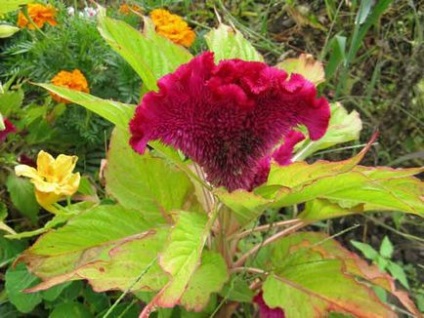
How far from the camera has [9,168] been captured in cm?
137

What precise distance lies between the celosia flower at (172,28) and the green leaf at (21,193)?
1.64ft

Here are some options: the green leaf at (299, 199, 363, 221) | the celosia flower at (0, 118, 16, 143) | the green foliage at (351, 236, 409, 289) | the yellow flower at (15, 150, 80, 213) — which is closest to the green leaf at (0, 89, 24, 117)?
the celosia flower at (0, 118, 16, 143)

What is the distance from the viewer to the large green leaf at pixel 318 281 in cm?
102

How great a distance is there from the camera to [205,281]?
1.06 m

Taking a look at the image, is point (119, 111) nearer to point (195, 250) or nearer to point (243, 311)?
point (195, 250)

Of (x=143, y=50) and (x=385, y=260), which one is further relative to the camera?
(x=385, y=260)

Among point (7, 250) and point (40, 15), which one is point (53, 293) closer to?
point (7, 250)

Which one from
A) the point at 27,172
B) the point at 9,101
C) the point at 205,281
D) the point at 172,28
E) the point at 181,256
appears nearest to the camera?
the point at 181,256

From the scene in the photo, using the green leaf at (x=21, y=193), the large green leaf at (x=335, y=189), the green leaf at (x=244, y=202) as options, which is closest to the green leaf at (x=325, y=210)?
the large green leaf at (x=335, y=189)

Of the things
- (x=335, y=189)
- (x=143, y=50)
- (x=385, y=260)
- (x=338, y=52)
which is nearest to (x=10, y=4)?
(x=143, y=50)

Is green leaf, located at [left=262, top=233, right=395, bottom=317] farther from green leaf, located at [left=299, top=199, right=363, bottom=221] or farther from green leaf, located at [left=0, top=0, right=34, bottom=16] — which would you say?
green leaf, located at [left=0, top=0, right=34, bottom=16]

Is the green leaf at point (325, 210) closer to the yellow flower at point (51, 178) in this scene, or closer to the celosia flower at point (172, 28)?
the yellow flower at point (51, 178)

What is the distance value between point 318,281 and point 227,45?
1.47 ft

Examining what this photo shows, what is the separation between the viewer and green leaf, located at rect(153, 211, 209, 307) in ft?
2.83
